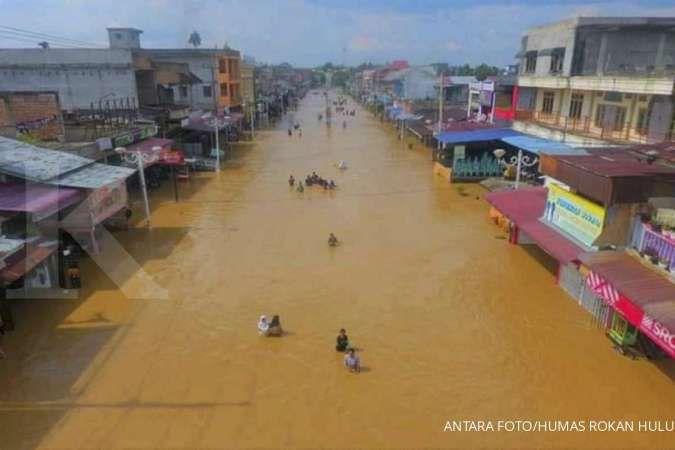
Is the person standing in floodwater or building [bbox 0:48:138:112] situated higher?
building [bbox 0:48:138:112]

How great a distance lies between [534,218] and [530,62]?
2390 cm

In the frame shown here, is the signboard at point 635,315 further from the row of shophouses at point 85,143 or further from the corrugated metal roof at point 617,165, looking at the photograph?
the row of shophouses at point 85,143

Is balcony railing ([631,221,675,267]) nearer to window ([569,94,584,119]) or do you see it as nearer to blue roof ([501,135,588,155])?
blue roof ([501,135,588,155])

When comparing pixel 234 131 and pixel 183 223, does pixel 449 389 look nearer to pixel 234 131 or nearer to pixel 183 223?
pixel 183 223

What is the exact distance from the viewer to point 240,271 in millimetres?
18531

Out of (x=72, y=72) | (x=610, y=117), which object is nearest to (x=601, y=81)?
(x=610, y=117)

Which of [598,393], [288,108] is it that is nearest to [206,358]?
[598,393]

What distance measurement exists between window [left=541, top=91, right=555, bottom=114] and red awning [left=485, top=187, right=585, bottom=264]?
49.3 ft

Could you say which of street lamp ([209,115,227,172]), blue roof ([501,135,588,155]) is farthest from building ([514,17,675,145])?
street lamp ([209,115,227,172])

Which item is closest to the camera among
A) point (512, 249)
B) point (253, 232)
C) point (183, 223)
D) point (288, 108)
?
point (512, 249)

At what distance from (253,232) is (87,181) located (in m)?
7.45

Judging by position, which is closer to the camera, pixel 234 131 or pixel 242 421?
pixel 242 421

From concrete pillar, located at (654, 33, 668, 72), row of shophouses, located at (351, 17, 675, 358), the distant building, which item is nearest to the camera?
row of shophouses, located at (351, 17, 675, 358)

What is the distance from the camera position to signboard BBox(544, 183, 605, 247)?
14.1 metres
